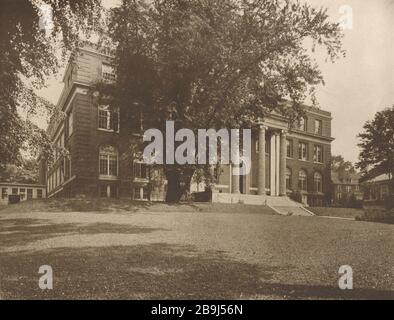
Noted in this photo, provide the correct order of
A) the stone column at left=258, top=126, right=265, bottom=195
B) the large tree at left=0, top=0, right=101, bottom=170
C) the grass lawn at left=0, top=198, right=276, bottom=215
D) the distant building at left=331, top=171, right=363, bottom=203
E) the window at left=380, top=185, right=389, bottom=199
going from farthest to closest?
1. the stone column at left=258, top=126, right=265, bottom=195
2. the grass lawn at left=0, top=198, right=276, bottom=215
3. the distant building at left=331, top=171, right=363, bottom=203
4. the window at left=380, top=185, right=389, bottom=199
5. the large tree at left=0, top=0, right=101, bottom=170

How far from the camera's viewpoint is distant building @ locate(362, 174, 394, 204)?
398 inches

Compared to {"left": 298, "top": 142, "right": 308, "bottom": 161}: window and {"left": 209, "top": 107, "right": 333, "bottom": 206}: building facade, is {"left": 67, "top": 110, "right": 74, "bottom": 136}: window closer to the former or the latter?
{"left": 209, "top": 107, "right": 333, "bottom": 206}: building facade

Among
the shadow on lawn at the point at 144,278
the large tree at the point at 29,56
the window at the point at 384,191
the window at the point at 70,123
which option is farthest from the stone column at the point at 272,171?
the large tree at the point at 29,56

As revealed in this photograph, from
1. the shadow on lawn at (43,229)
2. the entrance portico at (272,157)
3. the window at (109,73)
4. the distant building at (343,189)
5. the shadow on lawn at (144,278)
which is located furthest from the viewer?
the entrance portico at (272,157)

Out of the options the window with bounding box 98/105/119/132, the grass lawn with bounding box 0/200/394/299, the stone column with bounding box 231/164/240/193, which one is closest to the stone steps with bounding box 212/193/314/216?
the stone column with bounding box 231/164/240/193

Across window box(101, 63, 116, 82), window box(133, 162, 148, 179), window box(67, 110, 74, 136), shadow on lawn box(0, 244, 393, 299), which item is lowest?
shadow on lawn box(0, 244, 393, 299)

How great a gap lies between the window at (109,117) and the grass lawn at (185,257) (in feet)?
15.6

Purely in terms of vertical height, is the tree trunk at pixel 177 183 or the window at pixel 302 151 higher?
the window at pixel 302 151

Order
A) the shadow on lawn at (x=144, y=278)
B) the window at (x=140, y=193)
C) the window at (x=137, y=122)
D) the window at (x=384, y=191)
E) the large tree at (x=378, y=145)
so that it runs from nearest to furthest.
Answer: the shadow on lawn at (x=144, y=278) < the large tree at (x=378, y=145) < the window at (x=384, y=191) < the window at (x=137, y=122) < the window at (x=140, y=193)

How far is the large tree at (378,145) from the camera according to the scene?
9195 mm

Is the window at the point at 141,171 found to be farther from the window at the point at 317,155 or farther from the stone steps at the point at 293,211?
the window at the point at 317,155

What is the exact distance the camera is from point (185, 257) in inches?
313

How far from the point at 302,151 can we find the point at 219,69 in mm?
4199

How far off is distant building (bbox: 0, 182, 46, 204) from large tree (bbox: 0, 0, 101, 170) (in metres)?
1.79
